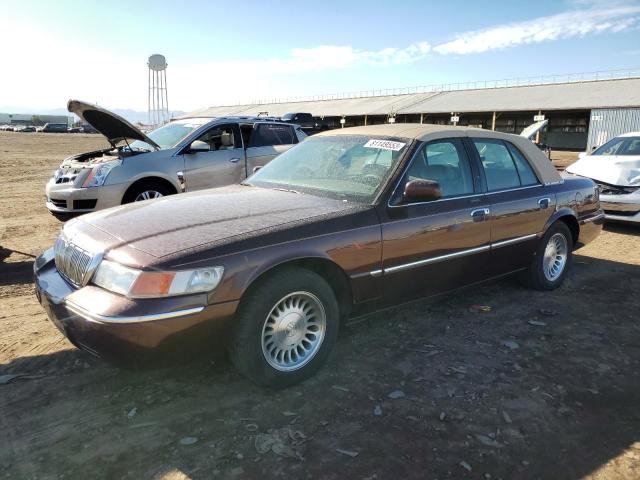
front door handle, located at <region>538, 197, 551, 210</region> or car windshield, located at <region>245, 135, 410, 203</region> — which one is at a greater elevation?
car windshield, located at <region>245, 135, 410, 203</region>

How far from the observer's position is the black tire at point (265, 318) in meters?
2.84

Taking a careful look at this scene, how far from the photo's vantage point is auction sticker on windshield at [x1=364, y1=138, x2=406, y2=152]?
3.85m

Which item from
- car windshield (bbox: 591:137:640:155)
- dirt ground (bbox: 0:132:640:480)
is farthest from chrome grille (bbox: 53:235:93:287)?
car windshield (bbox: 591:137:640:155)

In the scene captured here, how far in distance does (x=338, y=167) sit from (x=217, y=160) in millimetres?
3931

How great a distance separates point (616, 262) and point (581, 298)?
1785mm

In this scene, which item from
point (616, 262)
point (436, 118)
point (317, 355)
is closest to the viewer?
point (317, 355)

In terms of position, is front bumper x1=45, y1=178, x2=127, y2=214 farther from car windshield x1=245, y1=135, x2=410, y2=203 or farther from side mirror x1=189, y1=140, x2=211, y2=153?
car windshield x1=245, y1=135, x2=410, y2=203

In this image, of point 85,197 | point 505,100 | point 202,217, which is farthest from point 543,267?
point 505,100

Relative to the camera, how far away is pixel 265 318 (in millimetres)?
2893

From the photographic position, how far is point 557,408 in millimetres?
3016

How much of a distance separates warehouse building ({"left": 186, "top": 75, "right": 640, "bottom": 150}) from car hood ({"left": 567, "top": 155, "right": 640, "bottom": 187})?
25253 mm

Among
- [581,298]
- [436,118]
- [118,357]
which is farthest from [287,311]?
[436,118]

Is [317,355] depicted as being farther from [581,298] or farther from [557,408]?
[581,298]

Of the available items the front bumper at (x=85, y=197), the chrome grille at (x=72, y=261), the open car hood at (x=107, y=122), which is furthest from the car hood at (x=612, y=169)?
→ the chrome grille at (x=72, y=261)
